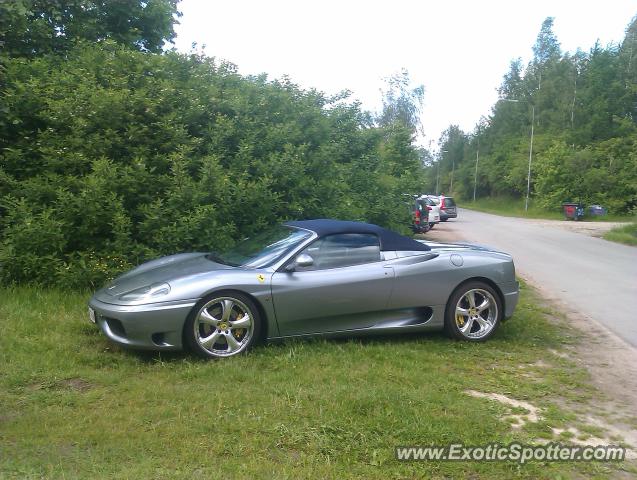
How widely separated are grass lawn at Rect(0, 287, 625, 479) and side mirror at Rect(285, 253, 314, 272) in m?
0.73

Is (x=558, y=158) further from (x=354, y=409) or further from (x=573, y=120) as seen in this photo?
(x=354, y=409)

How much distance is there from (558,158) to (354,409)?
52277 mm

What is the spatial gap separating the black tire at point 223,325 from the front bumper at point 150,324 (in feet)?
0.28

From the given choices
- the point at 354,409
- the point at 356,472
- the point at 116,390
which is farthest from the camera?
the point at 116,390

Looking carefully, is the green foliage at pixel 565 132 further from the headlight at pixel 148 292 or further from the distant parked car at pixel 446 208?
the headlight at pixel 148 292

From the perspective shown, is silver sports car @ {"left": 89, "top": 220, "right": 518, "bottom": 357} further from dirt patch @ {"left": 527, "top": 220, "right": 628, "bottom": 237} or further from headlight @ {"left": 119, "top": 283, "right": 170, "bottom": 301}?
dirt patch @ {"left": 527, "top": 220, "right": 628, "bottom": 237}

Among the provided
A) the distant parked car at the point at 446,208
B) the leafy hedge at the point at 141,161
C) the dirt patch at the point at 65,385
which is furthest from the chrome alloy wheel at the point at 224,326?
the distant parked car at the point at 446,208

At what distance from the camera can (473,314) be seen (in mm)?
6266

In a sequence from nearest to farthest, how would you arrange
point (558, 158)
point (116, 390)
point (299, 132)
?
point (116, 390) < point (299, 132) < point (558, 158)

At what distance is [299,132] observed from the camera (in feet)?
33.0

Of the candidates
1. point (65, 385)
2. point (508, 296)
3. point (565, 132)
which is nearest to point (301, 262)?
point (65, 385)

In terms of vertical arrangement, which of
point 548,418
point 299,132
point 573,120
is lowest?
point 548,418

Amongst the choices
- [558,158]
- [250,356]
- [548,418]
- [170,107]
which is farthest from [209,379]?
[558,158]

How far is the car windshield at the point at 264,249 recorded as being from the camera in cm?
584
